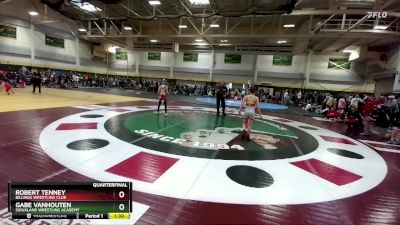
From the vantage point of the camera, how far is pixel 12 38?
20312mm

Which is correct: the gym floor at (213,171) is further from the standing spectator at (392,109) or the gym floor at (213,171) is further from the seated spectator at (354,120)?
the standing spectator at (392,109)

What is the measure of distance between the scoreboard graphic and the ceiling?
9.51 meters

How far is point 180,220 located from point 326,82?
26068mm

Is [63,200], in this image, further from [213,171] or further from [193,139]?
[193,139]

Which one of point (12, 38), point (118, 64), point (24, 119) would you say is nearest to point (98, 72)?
point (118, 64)

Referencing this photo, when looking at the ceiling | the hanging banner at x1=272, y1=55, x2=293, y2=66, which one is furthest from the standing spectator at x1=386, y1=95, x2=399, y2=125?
the hanging banner at x1=272, y1=55, x2=293, y2=66

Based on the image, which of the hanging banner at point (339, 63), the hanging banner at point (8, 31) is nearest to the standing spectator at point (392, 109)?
the hanging banner at point (339, 63)

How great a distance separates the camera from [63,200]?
1.72 metres

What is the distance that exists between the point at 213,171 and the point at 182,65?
26.2 meters

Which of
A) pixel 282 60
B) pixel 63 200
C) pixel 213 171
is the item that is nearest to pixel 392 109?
pixel 213 171

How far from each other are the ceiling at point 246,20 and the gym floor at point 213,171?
6545mm

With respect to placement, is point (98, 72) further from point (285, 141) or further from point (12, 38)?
point (285, 141)

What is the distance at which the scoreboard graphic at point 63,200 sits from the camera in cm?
171

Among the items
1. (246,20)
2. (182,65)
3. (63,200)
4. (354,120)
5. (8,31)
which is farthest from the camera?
(182,65)
